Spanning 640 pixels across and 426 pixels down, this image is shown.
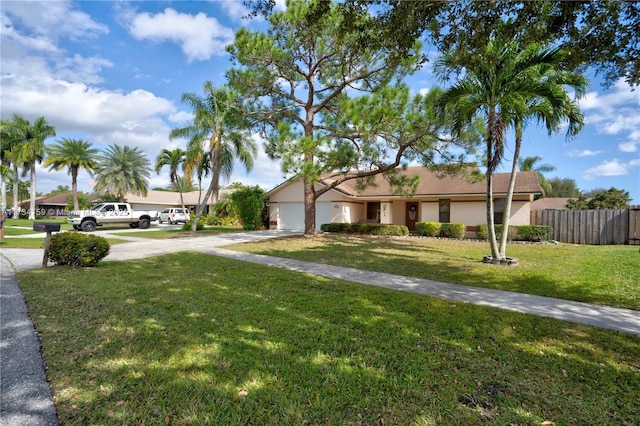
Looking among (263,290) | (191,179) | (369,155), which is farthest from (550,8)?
(191,179)

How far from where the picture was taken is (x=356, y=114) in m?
10.5

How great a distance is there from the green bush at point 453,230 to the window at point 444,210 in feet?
5.79

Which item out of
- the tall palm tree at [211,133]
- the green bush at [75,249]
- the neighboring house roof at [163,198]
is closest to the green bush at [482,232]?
the tall palm tree at [211,133]

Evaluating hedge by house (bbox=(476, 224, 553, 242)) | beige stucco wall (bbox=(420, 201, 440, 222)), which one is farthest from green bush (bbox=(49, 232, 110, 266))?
beige stucco wall (bbox=(420, 201, 440, 222))

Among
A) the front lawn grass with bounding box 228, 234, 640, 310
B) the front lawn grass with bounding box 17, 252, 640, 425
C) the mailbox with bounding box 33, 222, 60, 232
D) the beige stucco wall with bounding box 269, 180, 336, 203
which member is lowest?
the front lawn grass with bounding box 17, 252, 640, 425

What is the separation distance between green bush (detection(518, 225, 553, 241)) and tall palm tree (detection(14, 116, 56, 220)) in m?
47.3

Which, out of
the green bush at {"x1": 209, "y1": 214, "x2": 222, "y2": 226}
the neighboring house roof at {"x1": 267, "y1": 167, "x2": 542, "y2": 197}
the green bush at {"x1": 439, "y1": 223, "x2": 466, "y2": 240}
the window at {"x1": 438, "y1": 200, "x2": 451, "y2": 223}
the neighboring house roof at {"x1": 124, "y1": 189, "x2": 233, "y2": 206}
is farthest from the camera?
the neighboring house roof at {"x1": 124, "y1": 189, "x2": 233, "y2": 206}

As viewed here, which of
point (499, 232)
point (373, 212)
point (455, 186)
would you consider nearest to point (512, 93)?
point (499, 232)

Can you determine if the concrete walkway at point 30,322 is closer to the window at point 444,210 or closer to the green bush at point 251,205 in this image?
the green bush at point 251,205

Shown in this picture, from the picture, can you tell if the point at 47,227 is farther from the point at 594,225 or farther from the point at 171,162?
the point at 594,225

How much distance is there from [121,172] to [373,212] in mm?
31840

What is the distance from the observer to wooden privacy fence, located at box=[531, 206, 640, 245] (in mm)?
13578

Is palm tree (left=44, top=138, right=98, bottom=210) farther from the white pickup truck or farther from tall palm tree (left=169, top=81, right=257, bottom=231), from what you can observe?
tall palm tree (left=169, top=81, right=257, bottom=231)

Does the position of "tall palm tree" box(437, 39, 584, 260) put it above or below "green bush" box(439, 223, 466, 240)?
above
